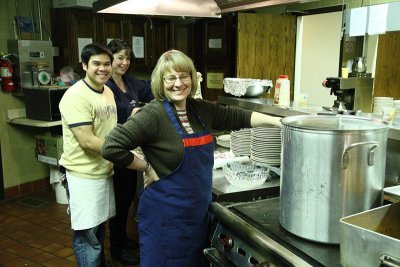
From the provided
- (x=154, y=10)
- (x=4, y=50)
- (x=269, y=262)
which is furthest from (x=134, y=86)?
(x=269, y=262)

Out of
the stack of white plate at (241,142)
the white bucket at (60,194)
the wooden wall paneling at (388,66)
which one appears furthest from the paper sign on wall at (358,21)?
the white bucket at (60,194)

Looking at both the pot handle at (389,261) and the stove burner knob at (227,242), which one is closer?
the pot handle at (389,261)

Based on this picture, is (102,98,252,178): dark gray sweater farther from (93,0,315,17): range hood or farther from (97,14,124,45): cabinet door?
(97,14,124,45): cabinet door

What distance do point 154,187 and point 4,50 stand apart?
3219 mm

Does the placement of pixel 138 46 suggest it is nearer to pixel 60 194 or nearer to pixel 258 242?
pixel 60 194

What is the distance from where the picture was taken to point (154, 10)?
2178mm

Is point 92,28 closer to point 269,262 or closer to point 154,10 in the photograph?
point 154,10

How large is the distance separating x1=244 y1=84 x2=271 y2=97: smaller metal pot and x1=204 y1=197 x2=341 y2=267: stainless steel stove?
947mm

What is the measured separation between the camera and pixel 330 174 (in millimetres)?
1194

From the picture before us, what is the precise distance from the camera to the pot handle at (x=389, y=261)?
93 cm

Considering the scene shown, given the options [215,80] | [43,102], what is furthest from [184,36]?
[43,102]

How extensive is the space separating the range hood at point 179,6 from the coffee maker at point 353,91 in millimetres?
730

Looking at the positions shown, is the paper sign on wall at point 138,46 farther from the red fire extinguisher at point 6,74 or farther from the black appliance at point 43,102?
the red fire extinguisher at point 6,74

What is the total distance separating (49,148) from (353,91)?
10.0 feet
